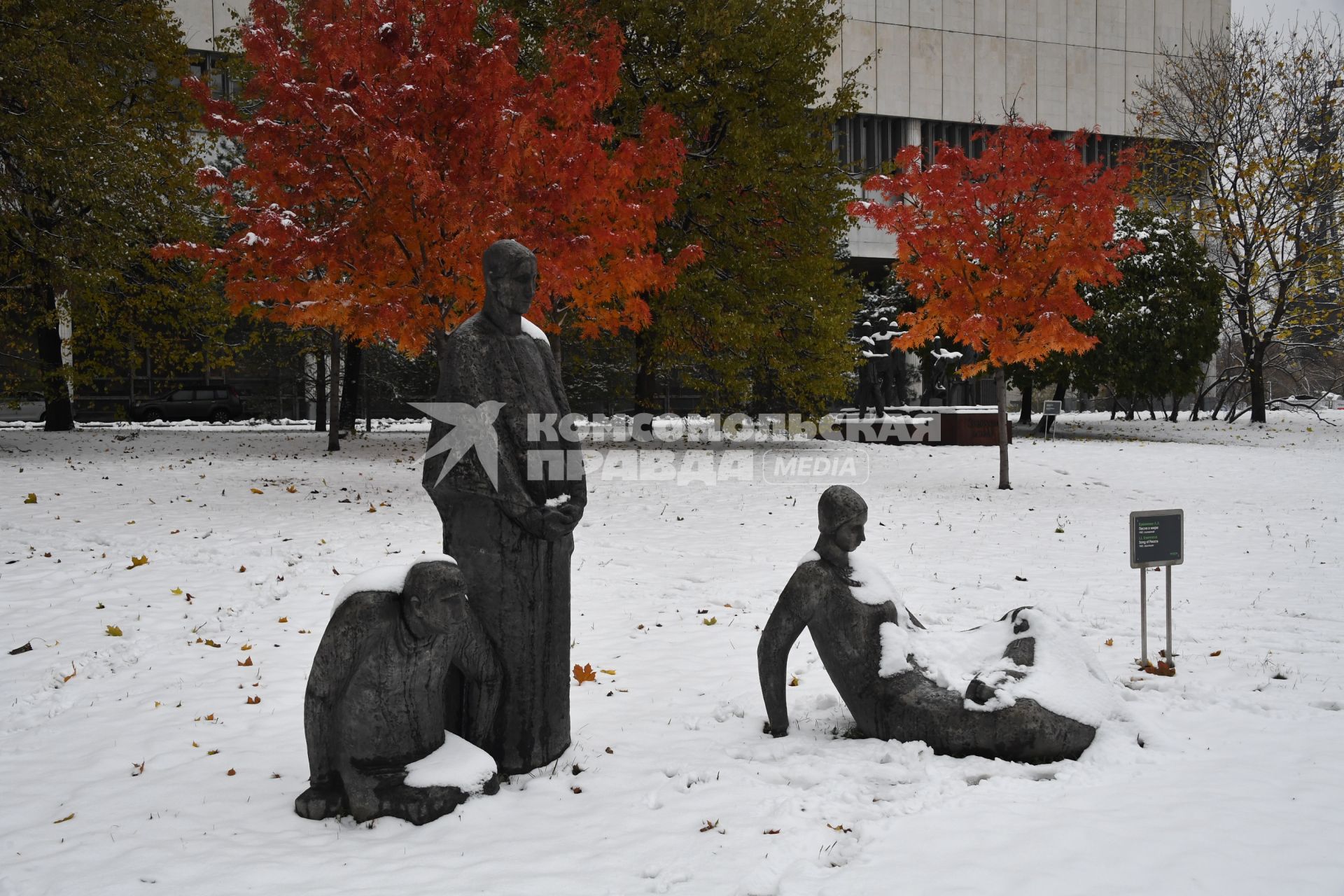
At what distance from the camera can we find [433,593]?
3715 millimetres

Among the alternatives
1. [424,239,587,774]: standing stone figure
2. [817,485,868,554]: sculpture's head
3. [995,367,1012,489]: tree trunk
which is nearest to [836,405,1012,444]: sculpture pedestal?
[995,367,1012,489]: tree trunk

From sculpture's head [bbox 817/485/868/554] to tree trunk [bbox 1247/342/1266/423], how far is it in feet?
85.4

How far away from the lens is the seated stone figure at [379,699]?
371cm

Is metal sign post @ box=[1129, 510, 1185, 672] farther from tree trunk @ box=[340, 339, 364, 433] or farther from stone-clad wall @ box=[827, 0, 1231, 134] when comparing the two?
stone-clad wall @ box=[827, 0, 1231, 134]

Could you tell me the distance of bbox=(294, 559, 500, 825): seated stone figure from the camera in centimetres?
371

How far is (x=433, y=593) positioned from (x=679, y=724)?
1.90 m

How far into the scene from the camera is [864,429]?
2281 centimetres

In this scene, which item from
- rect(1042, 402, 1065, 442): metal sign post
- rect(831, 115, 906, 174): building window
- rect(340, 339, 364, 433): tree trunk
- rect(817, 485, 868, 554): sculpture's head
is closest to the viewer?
rect(817, 485, 868, 554): sculpture's head

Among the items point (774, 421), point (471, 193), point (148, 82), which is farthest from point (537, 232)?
point (774, 421)

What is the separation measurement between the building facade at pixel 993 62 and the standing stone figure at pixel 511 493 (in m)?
34.4

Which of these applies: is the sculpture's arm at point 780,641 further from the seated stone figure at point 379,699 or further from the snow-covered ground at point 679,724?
the seated stone figure at point 379,699

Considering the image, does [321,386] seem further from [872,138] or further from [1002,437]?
[872,138]

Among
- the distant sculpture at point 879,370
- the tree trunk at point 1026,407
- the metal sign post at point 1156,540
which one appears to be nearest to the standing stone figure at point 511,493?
the metal sign post at point 1156,540

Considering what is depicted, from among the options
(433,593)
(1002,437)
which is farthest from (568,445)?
(1002,437)
